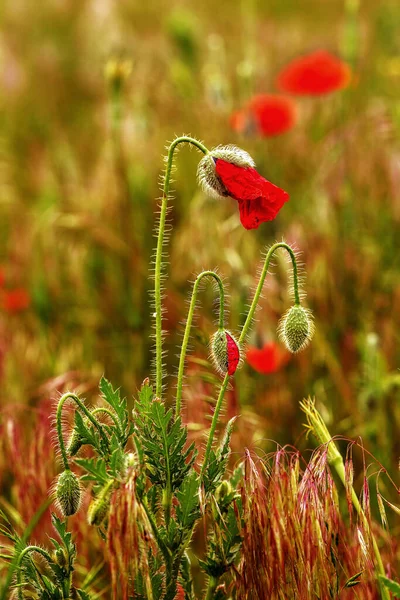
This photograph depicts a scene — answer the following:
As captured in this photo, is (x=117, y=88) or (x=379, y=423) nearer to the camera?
(x=379, y=423)

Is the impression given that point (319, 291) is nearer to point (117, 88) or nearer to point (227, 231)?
point (227, 231)

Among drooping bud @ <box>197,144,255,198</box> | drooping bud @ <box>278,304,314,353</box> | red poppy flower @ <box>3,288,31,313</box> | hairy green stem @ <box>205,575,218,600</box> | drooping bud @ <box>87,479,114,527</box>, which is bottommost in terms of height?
hairy green stem @ <box>205,575,218,600</box>

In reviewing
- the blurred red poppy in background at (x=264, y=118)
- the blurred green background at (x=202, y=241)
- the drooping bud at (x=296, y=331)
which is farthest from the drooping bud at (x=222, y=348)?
the blurred red poppy in background at (x=264, y=118)

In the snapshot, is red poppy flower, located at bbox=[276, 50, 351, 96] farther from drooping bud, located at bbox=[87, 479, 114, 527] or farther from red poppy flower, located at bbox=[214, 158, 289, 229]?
drooping bud, located at bbox=[87, 479, 114, 527]

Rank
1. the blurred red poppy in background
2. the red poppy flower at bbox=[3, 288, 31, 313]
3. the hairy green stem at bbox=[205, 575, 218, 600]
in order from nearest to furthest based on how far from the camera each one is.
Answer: the hairy green stem at bbox=[205, 575, 218, 600], the red poppy flower at bbox=[3, 288, 31, 313], the blurred red poppy in background

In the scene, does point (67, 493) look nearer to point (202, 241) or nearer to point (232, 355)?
point (232, 355)

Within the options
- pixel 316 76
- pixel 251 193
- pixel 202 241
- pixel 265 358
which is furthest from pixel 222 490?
pixel 316 76

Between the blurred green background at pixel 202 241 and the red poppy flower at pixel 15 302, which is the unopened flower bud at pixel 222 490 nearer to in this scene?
the blurred green background at pixel 202 241

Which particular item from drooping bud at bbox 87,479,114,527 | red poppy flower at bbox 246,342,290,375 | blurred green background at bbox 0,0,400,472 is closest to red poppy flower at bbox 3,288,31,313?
blurred green background at bbox 0,0,400,472

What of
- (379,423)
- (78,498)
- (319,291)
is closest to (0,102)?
(319,291)
